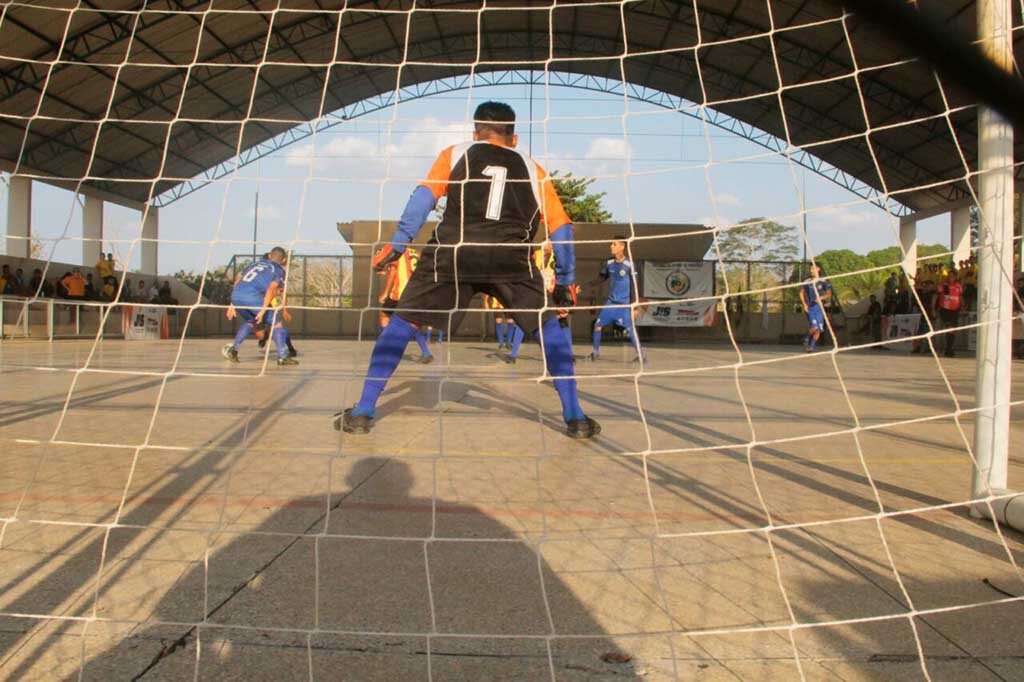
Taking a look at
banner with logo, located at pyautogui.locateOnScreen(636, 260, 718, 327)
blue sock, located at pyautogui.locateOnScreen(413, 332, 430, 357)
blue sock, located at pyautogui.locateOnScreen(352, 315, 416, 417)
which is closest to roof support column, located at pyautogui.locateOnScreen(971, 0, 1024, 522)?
blue sock, located at pyautogui.locateOnScreen(352, 315, 416, 417)

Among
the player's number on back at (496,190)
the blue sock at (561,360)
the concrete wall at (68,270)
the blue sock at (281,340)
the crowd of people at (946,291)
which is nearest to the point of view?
the player's number on back at (496,190)

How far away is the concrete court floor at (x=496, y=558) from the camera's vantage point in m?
1.67

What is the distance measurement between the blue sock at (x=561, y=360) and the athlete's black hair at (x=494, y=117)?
1.10 m

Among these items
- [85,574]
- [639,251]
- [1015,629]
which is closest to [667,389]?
[1015,629]

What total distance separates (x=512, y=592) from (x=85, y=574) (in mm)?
1285

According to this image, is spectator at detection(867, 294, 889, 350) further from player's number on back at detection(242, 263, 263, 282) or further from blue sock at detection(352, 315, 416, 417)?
blue sock at detection(352, 315, 416, 417)

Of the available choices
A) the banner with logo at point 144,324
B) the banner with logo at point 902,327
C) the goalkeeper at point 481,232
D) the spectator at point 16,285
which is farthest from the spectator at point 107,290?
the banner with logo at point 902,327

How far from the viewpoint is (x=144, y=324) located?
773 inches

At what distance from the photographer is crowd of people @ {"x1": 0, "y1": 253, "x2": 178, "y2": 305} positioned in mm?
15664

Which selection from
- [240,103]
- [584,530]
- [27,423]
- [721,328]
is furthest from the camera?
[721,328]

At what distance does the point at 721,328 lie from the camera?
870 inches

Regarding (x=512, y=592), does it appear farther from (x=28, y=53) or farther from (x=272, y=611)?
(x=28, y=53)

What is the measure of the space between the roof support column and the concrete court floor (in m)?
0.18

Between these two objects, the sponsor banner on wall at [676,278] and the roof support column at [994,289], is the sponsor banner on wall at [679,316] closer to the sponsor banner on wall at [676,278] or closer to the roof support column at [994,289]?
the sponsor banner on wall at [676,278]
